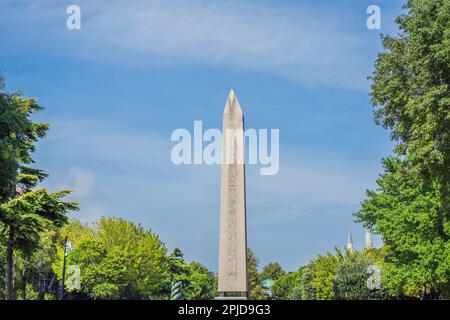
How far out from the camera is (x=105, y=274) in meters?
66.5

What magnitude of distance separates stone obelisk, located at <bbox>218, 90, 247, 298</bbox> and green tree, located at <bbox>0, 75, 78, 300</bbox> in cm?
1102

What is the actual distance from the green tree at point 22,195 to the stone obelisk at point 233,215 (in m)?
11.0

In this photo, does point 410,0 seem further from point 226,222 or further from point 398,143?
point 226,222

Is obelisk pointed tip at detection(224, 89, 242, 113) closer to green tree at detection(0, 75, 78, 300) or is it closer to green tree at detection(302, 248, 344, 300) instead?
green tree at detection(0, 75, 78, 300)

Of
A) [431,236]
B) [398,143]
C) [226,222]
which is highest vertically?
[398,143]

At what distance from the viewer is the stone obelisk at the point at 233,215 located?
64.9 ft

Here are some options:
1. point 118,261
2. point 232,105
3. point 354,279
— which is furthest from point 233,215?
point 354,279

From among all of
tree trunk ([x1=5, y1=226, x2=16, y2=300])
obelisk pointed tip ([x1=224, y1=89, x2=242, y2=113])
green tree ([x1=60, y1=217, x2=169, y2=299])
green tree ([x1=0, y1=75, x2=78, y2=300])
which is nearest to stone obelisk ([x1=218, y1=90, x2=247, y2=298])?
obelisk pointed tip ([x1=224, y1=89, x2=242, y2=113])

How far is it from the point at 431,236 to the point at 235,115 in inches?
1056

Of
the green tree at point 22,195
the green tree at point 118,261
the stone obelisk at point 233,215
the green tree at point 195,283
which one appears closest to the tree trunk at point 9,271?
the green tree at point 22,195

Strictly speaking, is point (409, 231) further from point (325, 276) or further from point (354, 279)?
point (325, 276)

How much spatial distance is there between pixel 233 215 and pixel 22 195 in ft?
64.9
